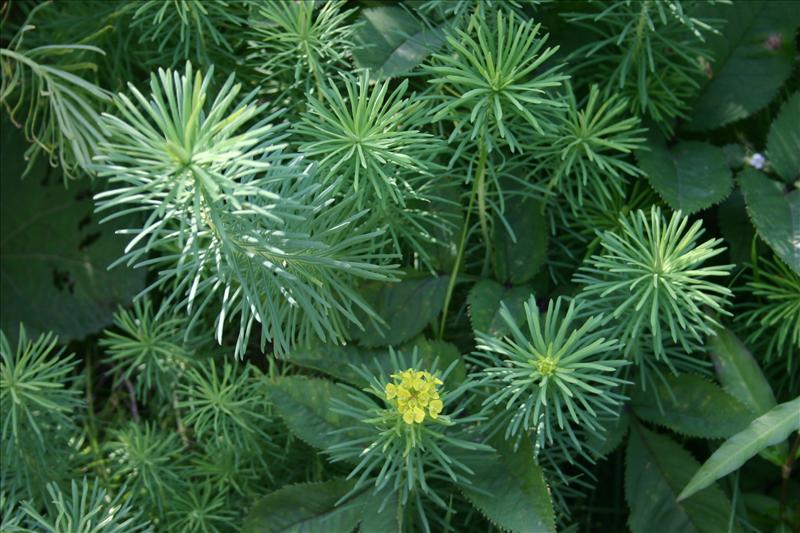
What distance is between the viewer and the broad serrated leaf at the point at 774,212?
1.33 m

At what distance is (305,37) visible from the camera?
1.32 m

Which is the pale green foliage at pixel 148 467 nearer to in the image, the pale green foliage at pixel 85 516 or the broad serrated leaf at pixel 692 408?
the pale green foliage at pixel 85 516

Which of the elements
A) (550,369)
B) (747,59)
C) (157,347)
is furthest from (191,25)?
(747,59)

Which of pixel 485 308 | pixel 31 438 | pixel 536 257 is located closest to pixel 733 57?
pixel 536 257

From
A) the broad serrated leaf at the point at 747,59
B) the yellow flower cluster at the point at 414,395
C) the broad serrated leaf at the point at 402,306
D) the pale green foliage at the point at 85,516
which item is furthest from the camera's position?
the broad serrated leaf at the point at 747,59

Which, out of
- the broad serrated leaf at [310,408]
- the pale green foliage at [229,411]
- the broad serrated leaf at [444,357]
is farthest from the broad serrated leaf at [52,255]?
the broad serrated leaf at [444,357]

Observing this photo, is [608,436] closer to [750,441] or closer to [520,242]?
[750,441]

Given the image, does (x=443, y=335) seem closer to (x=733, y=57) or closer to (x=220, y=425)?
(x=220, y=425)

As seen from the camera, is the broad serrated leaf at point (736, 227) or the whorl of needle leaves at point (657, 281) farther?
the broad serrated leaf at point (736, 227)

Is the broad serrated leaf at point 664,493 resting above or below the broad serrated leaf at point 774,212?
below

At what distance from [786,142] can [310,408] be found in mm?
883

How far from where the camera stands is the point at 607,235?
→ 120 centimetres

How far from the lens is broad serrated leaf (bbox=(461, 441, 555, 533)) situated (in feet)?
3.80

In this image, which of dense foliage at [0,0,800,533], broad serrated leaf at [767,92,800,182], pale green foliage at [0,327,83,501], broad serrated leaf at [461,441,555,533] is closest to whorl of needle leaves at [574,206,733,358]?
dense foliage at [0,0,800,533]
